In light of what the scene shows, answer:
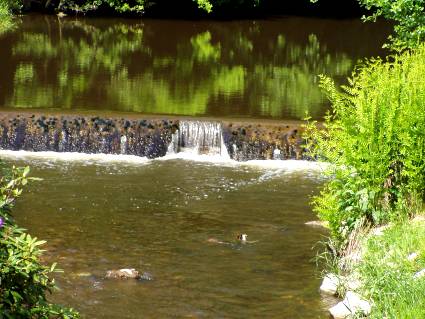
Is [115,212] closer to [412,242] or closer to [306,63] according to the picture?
[412,242]

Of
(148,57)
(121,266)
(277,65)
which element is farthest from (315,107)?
(121,266)

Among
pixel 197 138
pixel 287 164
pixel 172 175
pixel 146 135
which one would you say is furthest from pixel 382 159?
pixel 146 135

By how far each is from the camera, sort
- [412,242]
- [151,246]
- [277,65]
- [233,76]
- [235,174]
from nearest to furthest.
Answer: [412,242] → [151,246] → [235,174] → [233,76] → [277,65]

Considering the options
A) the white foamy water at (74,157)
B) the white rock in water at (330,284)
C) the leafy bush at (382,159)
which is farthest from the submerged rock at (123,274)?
the white foamy water at (74,157)

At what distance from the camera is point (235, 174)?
17.0 metres

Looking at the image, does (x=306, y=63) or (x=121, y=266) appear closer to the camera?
(x=121, y=266)

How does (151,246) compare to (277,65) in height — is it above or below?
below

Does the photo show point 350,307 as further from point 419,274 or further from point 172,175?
point 172,175

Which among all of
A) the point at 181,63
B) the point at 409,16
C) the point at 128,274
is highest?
the point at 409,16

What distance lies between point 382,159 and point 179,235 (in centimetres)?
366

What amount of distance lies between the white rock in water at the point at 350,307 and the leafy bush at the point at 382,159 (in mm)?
1292

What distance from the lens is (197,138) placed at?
1886 cm

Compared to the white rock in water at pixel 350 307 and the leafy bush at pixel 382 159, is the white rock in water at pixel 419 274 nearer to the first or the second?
the white rock in water at pixel 350 307

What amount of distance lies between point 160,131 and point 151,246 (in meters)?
6.76
